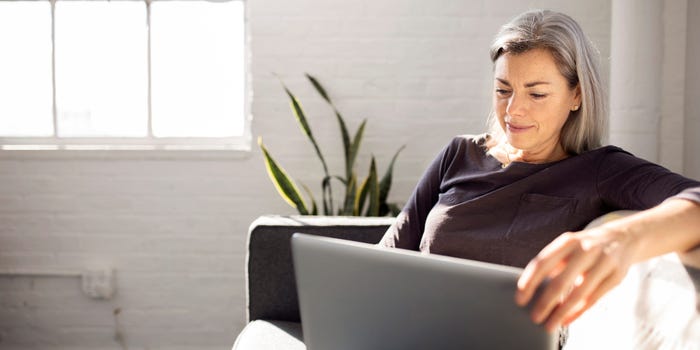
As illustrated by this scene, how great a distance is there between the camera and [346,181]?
3.22 m

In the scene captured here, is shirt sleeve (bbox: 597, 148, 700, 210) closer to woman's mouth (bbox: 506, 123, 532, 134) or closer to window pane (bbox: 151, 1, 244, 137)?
woman's mouth (bbox: 506, 123, 532, 134)

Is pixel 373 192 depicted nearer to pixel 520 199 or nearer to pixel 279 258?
pixel 279 258

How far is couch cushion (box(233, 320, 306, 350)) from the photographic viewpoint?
1911 mm

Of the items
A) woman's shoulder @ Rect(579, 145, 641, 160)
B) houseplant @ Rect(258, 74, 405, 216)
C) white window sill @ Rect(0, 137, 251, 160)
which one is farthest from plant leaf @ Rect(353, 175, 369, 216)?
woman's shoulder @ Rect(579, 145, 641, 160)

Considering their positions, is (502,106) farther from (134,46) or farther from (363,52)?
(134,46)

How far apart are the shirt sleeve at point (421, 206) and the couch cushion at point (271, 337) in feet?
1.19

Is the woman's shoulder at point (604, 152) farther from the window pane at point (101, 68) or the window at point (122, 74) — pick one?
the window pane at point (101, 68)

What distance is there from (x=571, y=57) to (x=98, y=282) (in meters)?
2.58

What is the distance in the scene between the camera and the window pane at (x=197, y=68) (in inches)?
141

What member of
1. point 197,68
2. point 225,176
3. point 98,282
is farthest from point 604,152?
point 98,282

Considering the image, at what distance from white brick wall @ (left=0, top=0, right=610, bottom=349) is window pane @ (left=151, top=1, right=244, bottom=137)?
0.73ft

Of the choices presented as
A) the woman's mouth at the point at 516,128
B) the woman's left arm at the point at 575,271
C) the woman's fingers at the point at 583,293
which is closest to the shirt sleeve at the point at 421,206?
the woman's mouth at the point at 516,128

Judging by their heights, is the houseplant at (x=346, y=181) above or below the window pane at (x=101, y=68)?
below

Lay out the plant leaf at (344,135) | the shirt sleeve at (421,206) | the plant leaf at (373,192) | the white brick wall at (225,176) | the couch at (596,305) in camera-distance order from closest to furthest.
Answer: the couch at (596,305), the shirt sleeve at (421,206), the plant leaf at (373,192), the plant leaf at (344,135), the white brick wall at (225,176)
